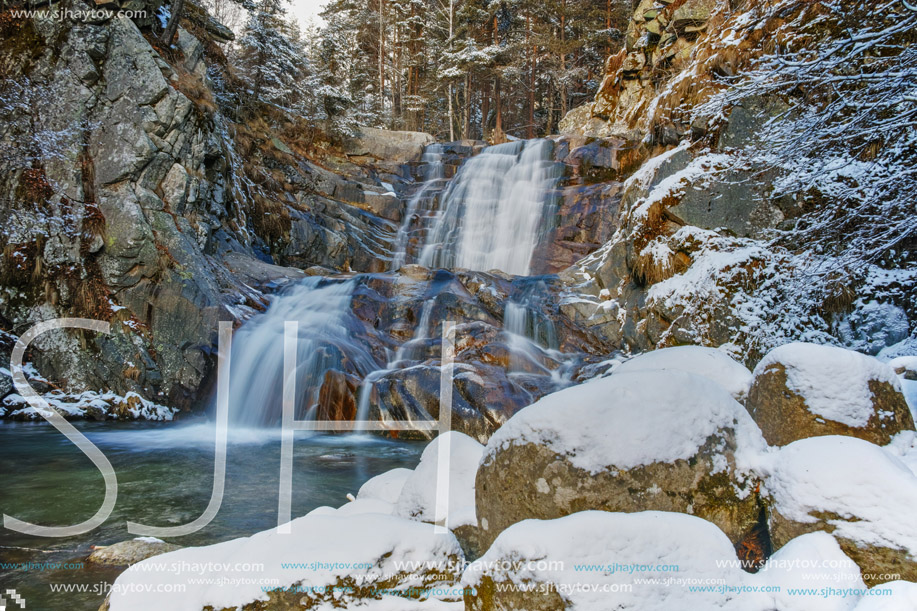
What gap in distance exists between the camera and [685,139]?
10055 millimetres

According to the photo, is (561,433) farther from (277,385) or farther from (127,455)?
(277,385)

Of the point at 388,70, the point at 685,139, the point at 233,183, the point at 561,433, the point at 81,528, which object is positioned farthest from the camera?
the point at 388,70

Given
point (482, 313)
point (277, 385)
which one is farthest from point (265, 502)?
point (482, 313)

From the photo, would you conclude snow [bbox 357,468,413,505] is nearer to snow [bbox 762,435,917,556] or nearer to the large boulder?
snow [bbox 762,435,917,556]

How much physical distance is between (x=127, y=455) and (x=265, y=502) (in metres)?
2.92

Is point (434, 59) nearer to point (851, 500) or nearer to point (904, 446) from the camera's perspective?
point (904, 446)

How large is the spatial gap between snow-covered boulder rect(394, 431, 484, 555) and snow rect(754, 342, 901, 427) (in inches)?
83.9

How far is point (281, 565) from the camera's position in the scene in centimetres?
253

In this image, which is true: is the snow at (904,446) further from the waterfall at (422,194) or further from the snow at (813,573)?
the waterfall at (422,194)

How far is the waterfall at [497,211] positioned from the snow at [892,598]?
Answer: 12874 mm

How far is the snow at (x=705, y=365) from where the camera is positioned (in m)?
3.70

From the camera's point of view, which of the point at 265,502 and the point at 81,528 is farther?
the point at 265,502

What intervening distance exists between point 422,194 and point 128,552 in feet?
53.3

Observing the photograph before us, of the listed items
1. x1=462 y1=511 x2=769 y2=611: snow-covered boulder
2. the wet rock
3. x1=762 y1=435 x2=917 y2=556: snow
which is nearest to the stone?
the wet rock
